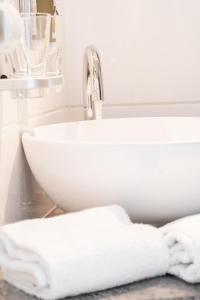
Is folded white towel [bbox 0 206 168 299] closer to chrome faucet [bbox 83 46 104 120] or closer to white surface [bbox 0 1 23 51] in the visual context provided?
white surface [bbox 0 1 23 51]

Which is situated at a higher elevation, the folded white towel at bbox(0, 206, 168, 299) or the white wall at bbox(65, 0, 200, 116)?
the white wall at bbox(65, 0, 200, 116)

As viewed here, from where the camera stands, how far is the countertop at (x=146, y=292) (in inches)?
27.9

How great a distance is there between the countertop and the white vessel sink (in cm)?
17

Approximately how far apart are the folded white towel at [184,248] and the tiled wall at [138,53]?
0.86 meters

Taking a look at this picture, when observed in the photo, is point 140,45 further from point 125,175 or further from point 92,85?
point 125,175

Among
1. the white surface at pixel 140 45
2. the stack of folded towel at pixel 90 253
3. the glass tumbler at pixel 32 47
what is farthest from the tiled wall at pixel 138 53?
the stack of folded towel at pixel 90 253

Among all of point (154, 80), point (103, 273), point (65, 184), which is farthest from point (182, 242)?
point (154, 80)

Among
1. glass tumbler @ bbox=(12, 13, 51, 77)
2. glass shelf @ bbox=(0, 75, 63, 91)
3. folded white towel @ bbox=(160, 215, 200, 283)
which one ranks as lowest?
folded white towel @ bbox=(160, 215, 200, 283)

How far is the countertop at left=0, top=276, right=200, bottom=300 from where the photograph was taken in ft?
2.33

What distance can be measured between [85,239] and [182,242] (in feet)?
0.41

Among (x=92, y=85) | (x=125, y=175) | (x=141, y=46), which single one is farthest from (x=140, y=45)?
(x=125, y=175)

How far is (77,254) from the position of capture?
696 mm

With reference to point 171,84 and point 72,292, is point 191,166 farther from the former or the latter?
point 171,84

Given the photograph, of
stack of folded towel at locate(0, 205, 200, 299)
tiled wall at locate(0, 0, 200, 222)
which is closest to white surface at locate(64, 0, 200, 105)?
tiled wall at locate(0, 0, 200, 222)
